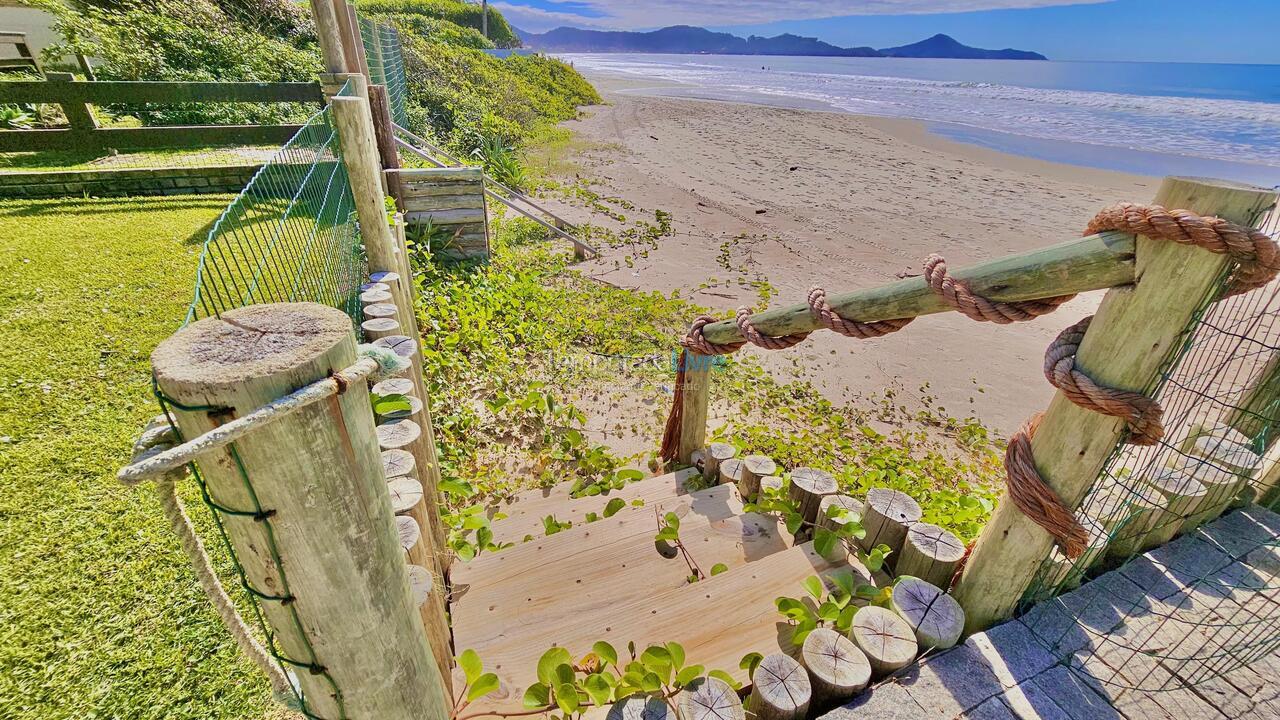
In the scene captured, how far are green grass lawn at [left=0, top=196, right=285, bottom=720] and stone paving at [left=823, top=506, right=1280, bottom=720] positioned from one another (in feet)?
8.34

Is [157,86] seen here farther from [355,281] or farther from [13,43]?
[13,43]

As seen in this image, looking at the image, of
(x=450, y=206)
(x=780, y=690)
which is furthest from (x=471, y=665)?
(x=450, y=206)

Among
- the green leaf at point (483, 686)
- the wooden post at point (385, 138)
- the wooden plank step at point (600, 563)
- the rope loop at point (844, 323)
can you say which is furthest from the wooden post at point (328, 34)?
the green leaf at point (483, 686)

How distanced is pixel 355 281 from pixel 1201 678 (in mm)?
4817

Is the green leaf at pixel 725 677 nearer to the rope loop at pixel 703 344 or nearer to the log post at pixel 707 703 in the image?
the log post at pixel 707 703

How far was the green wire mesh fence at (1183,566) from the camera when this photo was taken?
1.76 m

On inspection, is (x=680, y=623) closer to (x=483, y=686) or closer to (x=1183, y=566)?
(x=483, y=686)

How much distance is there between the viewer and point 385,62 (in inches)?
401

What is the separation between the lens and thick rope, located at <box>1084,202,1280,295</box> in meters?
1.13

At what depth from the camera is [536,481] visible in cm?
386

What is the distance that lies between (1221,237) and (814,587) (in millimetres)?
1525

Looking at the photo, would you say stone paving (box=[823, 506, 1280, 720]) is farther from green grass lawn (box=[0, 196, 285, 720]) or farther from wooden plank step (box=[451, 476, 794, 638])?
green grass lawn (box=[0, 196, 285, 720])

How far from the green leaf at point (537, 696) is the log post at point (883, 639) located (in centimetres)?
102

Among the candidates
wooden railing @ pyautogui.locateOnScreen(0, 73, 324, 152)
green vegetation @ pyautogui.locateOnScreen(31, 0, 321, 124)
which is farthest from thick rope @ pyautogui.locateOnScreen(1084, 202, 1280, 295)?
green vegetation @ pyautogui.locateOnScreen(31, 0, 321, 124)
